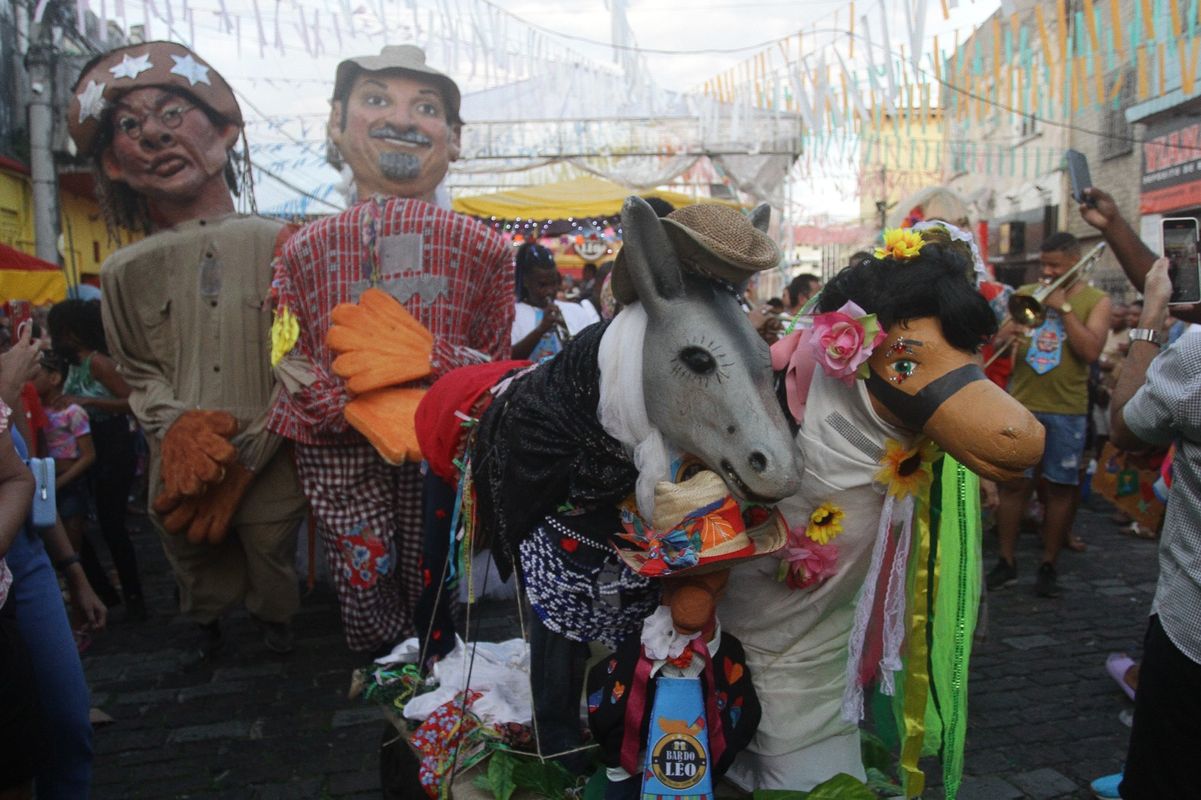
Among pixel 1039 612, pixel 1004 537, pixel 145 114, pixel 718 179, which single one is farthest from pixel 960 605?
pixel 718 179

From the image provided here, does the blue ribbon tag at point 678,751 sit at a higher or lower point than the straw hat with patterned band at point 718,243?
lower

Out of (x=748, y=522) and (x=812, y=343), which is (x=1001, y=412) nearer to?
(x=812, y=343)

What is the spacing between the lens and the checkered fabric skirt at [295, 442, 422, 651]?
3.65 metres

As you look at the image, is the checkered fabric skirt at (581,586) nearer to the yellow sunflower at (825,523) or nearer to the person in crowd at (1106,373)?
the yellow sunflower at (825,523)

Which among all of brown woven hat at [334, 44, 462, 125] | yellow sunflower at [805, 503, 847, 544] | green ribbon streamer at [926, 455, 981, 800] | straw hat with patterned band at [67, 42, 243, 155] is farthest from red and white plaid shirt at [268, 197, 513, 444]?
green ribbon streamer at [926, 455, 981, 800]

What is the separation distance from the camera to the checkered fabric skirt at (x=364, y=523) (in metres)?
3.65

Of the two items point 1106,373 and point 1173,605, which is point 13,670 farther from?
point 1106,373

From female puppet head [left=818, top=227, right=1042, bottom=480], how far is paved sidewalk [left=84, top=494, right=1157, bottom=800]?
164 cm

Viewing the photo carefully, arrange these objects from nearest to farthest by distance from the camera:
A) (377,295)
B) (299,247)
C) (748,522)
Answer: (748,522) → (377,295) → (299,247)

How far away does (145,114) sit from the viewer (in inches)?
153

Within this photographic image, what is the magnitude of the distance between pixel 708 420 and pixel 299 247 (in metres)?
2.43

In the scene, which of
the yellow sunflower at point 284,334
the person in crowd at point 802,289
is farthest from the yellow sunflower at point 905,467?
the person in crowd at point 802,289

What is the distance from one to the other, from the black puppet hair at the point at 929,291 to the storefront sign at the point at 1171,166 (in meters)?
12.3

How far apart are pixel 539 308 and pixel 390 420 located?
2.45m
